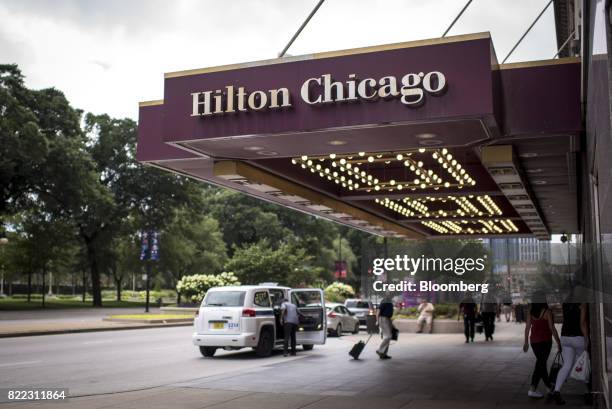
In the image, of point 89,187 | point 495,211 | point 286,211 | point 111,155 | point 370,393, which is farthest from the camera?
point 286,211

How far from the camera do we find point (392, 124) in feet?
33.3

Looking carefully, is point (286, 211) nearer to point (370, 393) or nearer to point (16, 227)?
point (16, 227)

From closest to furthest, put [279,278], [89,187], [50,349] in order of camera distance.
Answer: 1. [50,349]
2. [89,187]
3. [279,278]

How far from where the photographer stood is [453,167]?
16.0 meters

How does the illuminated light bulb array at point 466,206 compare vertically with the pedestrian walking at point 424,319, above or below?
above

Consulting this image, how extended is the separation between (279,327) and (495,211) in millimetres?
9015

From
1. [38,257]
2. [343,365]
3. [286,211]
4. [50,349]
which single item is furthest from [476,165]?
[286,211]

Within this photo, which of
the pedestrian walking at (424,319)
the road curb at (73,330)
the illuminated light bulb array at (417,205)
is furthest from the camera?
the pedestrian walking at (424,319)

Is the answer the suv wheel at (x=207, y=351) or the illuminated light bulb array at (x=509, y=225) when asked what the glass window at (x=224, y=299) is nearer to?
the suv wheel at (x=207, y=351)

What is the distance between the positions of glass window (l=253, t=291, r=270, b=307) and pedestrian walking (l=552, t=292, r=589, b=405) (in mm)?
9516

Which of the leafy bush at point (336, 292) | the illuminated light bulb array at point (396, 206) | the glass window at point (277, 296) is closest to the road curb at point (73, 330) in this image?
the glass window at point (277, 296)

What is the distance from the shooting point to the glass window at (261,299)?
18.4 m

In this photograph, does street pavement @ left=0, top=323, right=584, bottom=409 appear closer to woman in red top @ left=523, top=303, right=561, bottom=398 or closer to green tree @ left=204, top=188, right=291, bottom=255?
woman in red top @ left=523, top=303, right=561, bottom=398

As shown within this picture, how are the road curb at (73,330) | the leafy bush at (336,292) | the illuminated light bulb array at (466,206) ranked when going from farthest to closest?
the leafy bush at (336,292), the road curb at (73,330), the illuminated light bulb array at (466,206)
